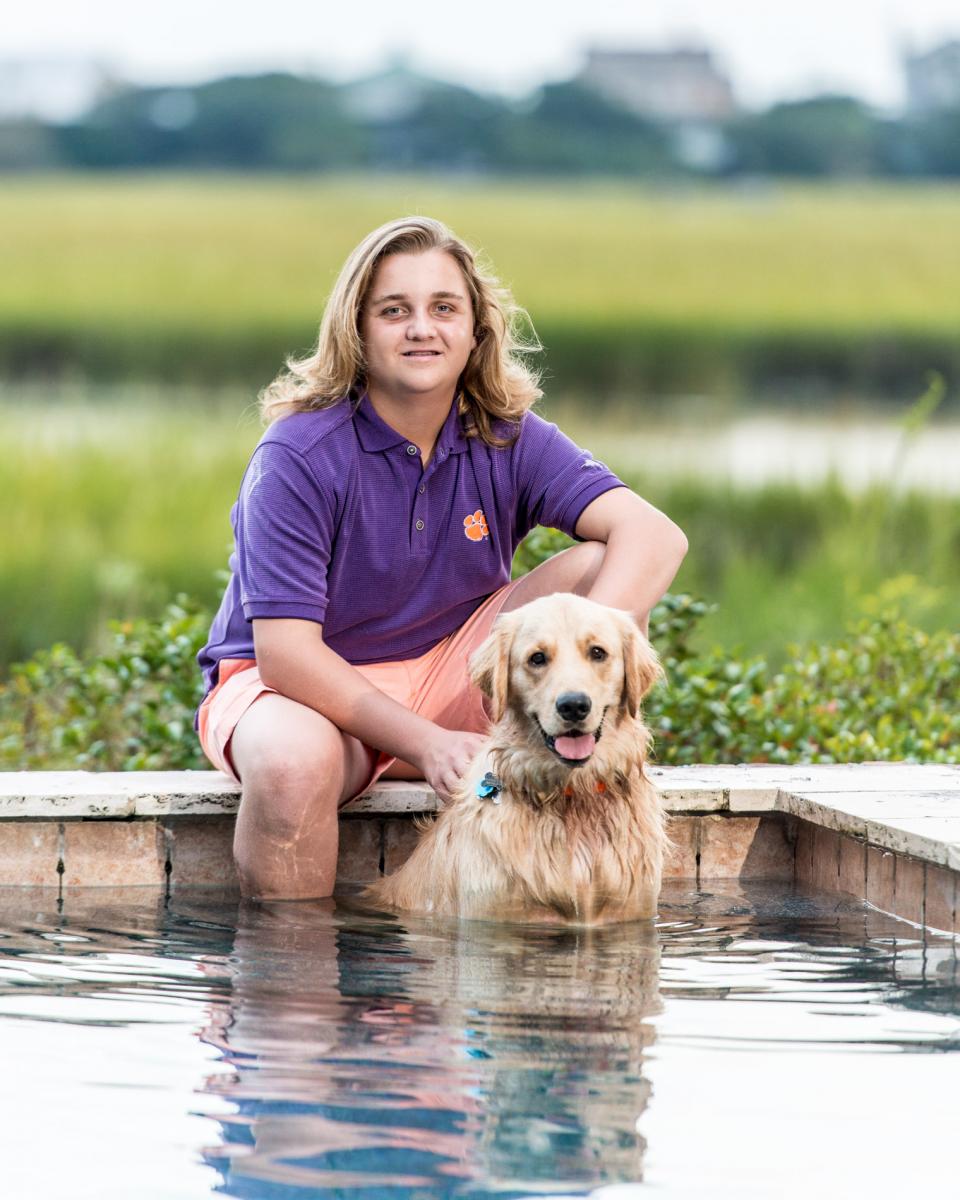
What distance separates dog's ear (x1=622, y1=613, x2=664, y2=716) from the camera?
405cm

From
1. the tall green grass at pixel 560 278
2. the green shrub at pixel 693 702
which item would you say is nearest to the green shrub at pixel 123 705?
the green shrub at pixel 693 702

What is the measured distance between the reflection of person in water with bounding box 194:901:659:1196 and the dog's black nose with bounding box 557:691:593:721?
1.85 ft

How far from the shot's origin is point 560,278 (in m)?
26.2

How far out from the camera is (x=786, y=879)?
4863 millimetres

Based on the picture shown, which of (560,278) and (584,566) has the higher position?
(560,278)

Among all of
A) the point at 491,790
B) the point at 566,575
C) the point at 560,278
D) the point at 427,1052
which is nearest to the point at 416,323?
the point at 566,575

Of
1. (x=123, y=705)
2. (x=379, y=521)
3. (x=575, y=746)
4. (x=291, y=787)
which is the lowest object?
(x=291, y=787)

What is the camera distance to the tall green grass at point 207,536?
333 inches

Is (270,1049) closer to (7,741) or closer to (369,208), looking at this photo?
(7,741)

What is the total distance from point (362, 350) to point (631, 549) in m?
0.89

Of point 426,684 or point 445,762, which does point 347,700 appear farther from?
point 426,684

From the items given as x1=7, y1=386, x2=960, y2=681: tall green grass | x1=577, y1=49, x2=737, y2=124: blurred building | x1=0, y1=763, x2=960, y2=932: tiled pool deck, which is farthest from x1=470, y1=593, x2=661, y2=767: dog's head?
x1=577, y1=49, x2=737, y2=124: blurred building

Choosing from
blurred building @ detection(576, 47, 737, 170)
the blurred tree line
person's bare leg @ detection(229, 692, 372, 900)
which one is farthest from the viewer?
blurred building @ detection(576, 47, 737, 170)

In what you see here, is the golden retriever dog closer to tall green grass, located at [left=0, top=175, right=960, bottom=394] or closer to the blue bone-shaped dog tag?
the blue bone-shaped dog tag
